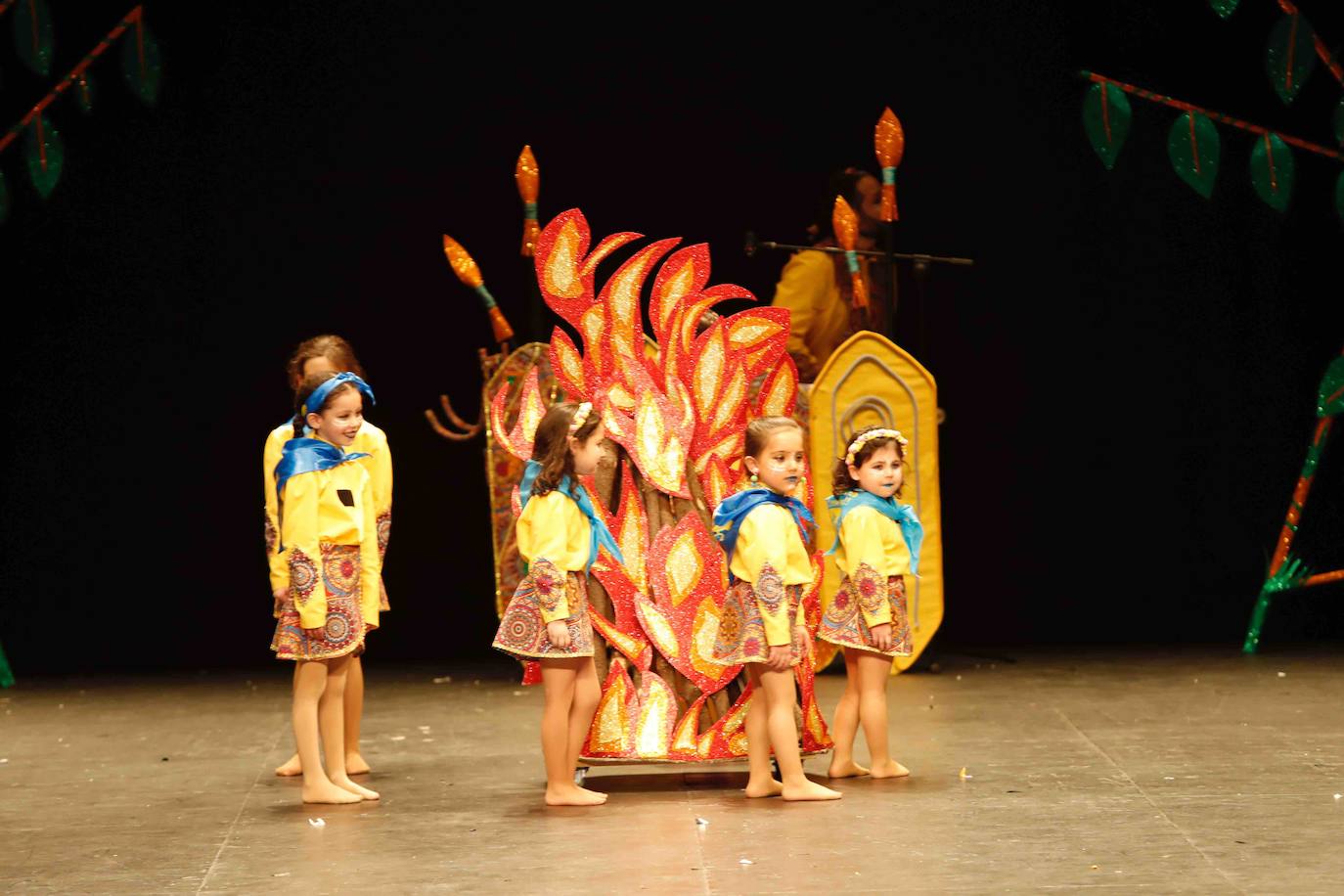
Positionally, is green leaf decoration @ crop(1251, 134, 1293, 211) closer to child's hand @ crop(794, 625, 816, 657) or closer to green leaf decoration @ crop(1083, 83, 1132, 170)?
green leaf decoration @ crop(1083, 83, 1132, 170)

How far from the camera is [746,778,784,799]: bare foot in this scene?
15.0 ft

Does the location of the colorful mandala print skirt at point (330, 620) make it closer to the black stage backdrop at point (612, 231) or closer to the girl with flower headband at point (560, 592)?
the girl with flower headband at point (560, 592)

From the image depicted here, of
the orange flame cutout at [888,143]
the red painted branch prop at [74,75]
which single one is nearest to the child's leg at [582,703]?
the orange flame cutout at [888,143]

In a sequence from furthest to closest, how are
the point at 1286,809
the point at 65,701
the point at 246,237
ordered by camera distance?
the point at 246,237 < the point at 65,701 < the point at 1286,809

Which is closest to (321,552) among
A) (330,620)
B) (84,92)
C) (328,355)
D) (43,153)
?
(330,620)

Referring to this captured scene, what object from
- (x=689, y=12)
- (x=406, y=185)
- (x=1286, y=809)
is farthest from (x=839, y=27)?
(x=1286, y=809)

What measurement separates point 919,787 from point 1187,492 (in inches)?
143

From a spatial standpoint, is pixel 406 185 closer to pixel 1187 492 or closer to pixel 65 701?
pixel 65 701

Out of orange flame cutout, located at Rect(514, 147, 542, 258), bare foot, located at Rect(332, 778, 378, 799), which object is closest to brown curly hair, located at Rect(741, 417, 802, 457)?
bare foot, located at Rect(332, 778, 378, 799)

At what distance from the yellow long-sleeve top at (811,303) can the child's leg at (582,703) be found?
8.31 feet

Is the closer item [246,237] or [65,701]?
[65,701]

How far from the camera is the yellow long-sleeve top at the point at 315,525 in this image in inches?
180

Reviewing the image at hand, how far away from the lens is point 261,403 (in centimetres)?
766

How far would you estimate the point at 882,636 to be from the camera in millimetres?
4785
